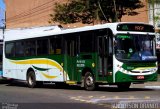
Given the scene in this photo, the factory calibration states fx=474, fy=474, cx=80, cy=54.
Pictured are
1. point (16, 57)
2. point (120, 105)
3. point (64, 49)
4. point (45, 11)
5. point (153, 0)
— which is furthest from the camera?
point (45, 11)

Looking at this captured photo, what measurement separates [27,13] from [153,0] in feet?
181

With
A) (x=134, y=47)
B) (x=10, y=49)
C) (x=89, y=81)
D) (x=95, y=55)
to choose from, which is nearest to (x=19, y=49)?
(x=10, y=49)

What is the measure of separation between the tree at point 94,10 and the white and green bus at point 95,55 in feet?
46.8

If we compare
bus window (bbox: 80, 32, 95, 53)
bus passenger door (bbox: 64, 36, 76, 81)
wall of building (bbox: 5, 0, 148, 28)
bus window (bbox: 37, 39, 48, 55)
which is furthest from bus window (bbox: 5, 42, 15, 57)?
wall of building (bbox: 5, 0, 148, 28)

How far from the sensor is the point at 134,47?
2203 centimetres

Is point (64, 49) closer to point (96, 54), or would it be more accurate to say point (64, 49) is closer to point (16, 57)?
point (96, 54)

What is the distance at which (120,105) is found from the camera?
15.6 meters

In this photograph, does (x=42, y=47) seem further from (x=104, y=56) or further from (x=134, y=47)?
(x=134, y=47)

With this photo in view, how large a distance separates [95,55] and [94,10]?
65.7ft

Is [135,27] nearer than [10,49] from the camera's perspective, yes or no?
Yes

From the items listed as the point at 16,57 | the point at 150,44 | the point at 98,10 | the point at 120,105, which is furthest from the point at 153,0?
the point at 120,105

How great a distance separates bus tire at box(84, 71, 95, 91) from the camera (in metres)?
23.2

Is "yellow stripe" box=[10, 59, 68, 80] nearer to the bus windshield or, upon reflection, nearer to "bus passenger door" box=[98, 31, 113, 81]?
"bus passenger door" box=[98, 31, 113, 81]

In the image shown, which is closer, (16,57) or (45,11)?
(16,57)
